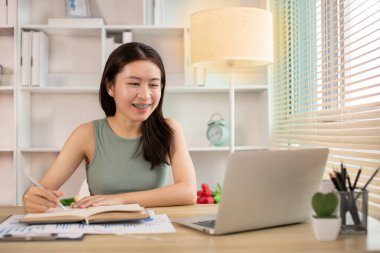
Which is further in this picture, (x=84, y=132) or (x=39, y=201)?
(x=84, y=132)

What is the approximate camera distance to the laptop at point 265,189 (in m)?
1.15

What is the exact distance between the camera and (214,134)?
3250 mm

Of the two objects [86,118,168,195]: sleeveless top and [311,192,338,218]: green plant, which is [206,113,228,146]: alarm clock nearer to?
[86,118,168,195]: sleeveless top

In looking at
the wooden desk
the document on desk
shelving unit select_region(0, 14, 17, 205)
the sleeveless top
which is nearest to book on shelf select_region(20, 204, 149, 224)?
the document on desk

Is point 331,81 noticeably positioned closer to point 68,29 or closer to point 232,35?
point 232,35

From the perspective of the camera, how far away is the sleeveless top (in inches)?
82.5

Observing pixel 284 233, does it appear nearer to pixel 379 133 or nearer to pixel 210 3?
pixel 379 133

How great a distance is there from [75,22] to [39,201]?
6.23 ft

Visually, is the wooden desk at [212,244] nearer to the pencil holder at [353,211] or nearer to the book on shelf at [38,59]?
the pencil holder at [353,211]

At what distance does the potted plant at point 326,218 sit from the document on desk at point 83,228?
1.13ft

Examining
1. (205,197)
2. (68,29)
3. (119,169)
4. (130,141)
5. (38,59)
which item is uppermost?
(68,29)

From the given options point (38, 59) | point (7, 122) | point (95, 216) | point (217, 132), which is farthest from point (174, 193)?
point (7, 122)

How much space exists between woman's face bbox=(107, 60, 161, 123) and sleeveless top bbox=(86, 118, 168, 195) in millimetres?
155

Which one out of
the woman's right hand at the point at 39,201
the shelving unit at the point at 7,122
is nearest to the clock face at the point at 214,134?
the shelving unit at the point at 7,122
